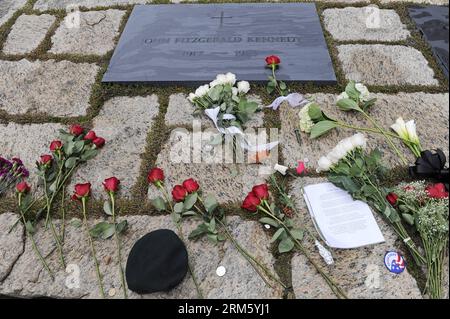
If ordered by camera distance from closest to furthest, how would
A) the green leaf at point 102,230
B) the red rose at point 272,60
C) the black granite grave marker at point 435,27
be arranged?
the green leaf at point 102,230, the red rose at point 272,60, the black granite grave marker at point 435,27

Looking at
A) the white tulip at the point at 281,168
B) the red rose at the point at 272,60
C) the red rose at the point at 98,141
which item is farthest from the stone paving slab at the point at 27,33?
the white tulip at the point at 281,168

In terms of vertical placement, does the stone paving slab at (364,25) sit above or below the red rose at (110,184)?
above

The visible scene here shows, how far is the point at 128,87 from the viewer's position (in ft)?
8.46

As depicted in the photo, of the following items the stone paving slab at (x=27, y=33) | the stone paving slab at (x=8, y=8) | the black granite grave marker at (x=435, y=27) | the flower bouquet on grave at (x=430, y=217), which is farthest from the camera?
the stone paving slab at (x=8, y=8)

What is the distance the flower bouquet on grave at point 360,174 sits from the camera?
1792 millimetres

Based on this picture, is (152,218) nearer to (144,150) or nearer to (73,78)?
(144,150)

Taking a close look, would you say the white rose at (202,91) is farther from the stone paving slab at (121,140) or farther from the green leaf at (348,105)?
the green leaf at (348,105)

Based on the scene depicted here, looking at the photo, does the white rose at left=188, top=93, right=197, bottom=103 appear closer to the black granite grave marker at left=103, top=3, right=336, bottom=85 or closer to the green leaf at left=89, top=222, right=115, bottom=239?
the black granite grave marker at left=103, top=3, right=336, bottom=85

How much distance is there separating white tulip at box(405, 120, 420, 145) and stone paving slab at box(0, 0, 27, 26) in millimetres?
3007

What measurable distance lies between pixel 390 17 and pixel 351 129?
1289 mm

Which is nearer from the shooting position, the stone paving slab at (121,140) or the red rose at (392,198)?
the red rose at (392,198)

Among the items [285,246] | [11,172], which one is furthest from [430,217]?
[11,172]

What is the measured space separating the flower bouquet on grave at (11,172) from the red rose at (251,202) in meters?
1.14
